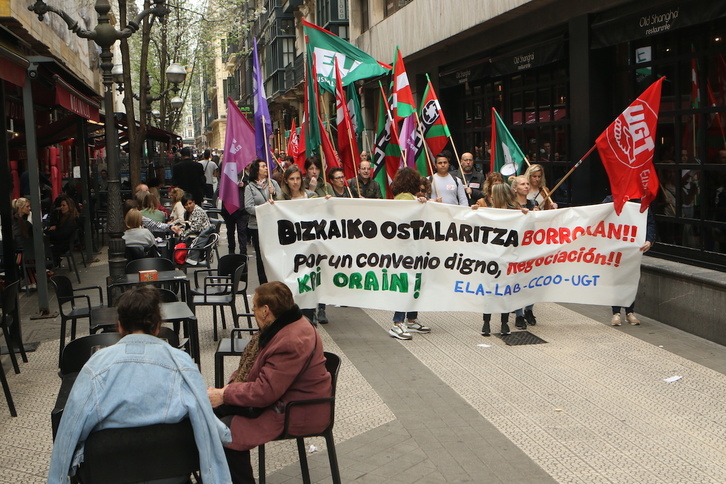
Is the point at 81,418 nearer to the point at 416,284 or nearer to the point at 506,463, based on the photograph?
the point at 506,463

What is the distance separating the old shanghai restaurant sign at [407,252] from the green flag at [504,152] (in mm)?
2570

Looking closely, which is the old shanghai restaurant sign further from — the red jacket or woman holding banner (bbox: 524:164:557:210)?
the red jacket

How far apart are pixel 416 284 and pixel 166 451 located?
564 cm

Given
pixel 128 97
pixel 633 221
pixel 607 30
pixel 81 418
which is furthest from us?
pixel 128 97

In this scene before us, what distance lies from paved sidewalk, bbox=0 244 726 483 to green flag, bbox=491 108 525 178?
2583 millimetres

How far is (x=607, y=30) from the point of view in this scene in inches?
473

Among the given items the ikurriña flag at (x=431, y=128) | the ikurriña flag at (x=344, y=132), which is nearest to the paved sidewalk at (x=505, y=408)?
the ikurriña flag at (x=344, y=132)

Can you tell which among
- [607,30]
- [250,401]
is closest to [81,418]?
[250,401]

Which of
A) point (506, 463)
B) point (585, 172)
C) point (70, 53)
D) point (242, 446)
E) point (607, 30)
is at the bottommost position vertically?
point (506, 463)

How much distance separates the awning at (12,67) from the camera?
8539 millimetres

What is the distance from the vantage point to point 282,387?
15.3 feet

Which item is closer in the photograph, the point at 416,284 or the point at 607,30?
the point at 416,284

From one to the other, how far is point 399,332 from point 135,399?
5913mm

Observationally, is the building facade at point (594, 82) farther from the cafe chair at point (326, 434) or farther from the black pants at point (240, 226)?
the cafe chair at point (326, 434)
